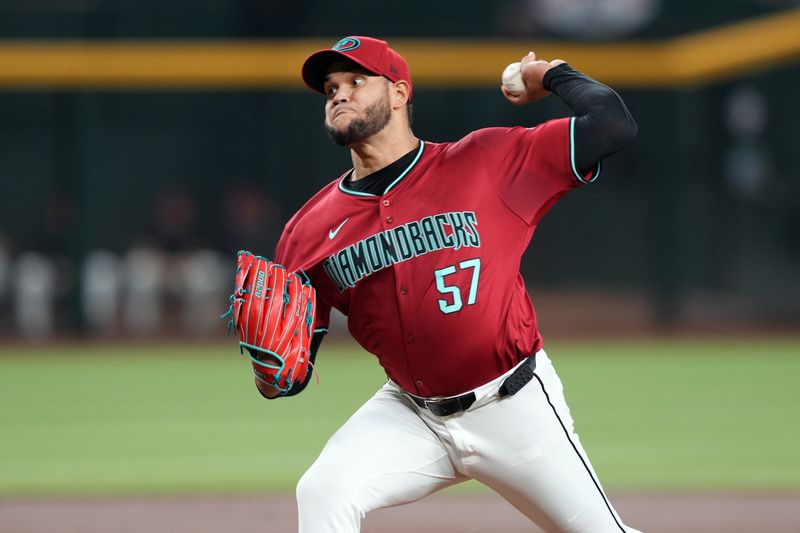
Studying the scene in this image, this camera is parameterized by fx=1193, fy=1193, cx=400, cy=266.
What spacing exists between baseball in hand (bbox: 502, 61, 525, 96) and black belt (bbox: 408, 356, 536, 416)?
0.80m

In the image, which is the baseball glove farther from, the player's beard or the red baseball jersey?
the player's beard

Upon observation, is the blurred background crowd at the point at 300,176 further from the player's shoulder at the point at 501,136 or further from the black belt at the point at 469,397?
the black belt at the point at 469,397

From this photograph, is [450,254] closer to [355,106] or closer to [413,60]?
[355,106]

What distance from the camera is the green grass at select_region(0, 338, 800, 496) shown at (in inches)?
242

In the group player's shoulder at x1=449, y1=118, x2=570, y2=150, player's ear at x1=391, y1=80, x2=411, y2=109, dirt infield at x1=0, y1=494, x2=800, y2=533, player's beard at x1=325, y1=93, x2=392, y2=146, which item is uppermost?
player's ear at x1=391, y1=80, x2=411, y2=109

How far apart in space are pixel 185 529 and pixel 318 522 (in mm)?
2060

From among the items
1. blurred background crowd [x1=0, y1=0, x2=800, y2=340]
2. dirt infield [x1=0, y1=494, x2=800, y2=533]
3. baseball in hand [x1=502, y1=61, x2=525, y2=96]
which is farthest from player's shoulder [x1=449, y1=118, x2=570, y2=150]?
blurred background crowd [x1=0, y1=0, x2=800, y2=340]

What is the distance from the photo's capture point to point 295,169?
1417cm

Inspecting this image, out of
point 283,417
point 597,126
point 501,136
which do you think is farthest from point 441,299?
point 283,417

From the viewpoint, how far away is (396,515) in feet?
17.8

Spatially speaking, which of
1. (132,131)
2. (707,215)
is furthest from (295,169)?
(707,215)

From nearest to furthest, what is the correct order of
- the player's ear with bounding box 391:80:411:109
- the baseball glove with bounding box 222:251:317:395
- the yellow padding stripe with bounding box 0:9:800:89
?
the baseball glove with bounding box 222:251:317:395, the player's ear with bounding box 391:80:411:109, the yellow padding stripe with bounding box 0:9:800:89

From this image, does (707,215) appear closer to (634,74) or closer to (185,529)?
(634,74)

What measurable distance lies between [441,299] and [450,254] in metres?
0.13
